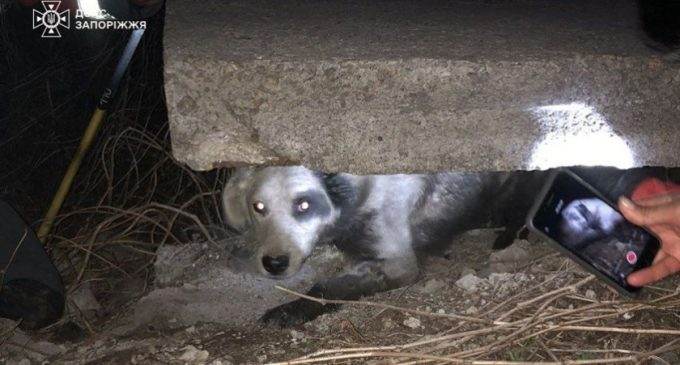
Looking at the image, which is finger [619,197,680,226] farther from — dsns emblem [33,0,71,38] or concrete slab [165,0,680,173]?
dsns emblem [33,0,71,38]

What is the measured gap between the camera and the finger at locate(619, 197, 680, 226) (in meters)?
2.15

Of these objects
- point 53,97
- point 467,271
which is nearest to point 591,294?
point 467,271

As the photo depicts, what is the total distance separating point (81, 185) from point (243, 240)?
4.76 feet

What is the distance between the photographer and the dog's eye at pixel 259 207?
286 centimetres

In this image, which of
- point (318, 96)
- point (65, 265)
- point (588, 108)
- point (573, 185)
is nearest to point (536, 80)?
point (588, 108)

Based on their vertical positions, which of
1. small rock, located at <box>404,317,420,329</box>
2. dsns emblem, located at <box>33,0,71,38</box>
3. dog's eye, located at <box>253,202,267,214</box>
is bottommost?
small rock, located at <box>404,317,420,329</box>

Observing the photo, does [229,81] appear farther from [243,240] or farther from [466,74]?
[243,240]

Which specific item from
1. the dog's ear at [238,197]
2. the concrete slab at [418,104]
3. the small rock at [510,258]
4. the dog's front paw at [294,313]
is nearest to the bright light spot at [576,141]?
the concrete slab at [418,104]

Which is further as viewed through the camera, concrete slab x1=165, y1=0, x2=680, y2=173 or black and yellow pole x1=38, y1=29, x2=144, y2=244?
black and yellow pole x1=38, y1=29, x2=144, y2=244

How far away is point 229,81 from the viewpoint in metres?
2.01

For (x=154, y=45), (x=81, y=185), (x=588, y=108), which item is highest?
(x=588, y=108)

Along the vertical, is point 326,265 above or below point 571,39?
below

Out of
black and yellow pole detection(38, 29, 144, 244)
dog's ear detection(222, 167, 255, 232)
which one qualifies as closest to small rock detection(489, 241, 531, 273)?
dog's ear detection(222, 167, 255, 232)

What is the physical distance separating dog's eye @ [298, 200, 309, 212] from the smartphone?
36.4 inches
